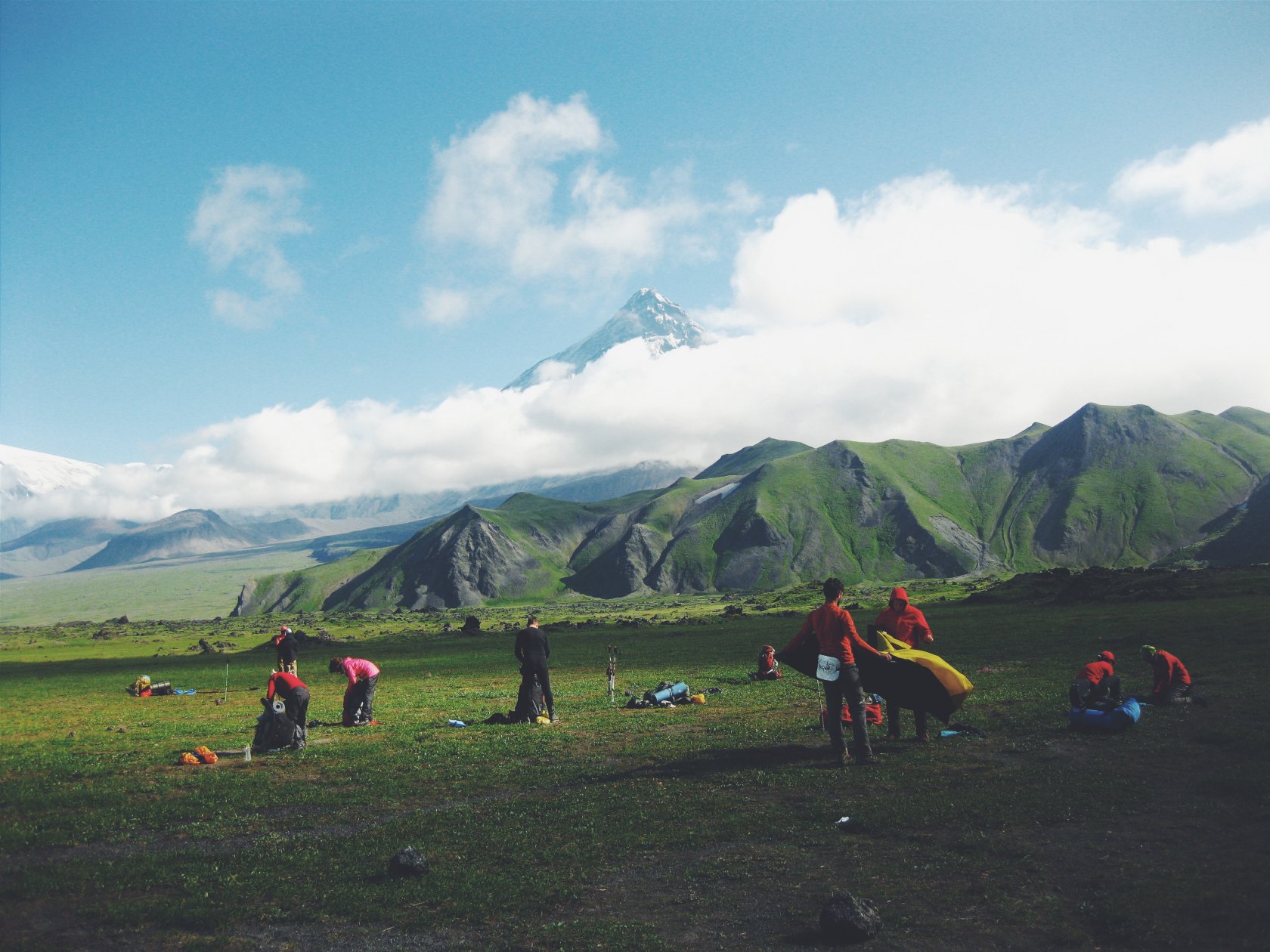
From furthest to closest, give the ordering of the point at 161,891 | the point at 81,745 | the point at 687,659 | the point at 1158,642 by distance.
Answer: the point at 687,659, the point at 1158,642, the point at 81,745, the point at 161,891

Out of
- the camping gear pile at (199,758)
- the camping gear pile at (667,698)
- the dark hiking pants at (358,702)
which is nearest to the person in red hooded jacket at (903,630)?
the camping gear pile at (667,698)

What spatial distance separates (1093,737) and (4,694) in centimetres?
6835

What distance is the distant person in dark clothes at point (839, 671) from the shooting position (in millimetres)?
19000

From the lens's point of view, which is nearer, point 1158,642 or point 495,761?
point 495,761

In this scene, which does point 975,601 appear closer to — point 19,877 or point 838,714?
point 838,714

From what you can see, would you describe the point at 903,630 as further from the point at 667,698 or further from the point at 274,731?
the point at 274,731

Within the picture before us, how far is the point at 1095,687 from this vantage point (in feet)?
75.3

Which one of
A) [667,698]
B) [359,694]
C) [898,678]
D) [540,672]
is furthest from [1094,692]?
[359,694]

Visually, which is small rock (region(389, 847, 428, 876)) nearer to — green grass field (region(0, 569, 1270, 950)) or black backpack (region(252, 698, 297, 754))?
green grass field (region(0, 569, 1270, 950))

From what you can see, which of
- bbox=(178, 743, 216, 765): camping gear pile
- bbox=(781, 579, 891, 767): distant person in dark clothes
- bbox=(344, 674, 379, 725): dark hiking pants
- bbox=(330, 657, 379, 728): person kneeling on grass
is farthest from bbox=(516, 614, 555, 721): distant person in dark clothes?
bbox=(781, 579, 891, 767): distant person in dark clothes

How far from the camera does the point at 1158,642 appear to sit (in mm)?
46750

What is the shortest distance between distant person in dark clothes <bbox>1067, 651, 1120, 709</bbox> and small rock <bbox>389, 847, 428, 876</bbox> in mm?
19572

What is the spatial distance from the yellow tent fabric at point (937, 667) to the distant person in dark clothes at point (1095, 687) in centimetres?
455

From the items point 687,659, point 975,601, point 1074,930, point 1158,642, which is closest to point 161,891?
point 1074,930
